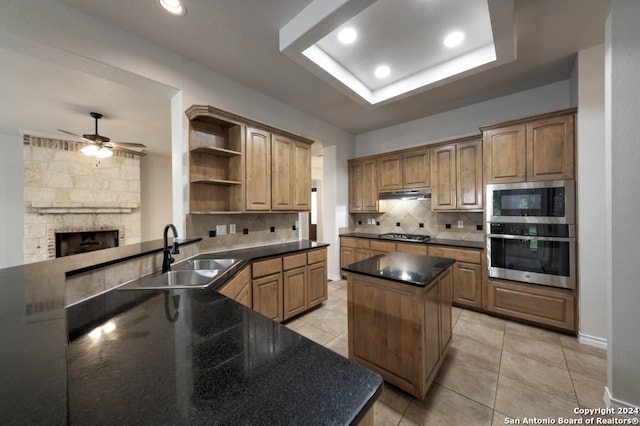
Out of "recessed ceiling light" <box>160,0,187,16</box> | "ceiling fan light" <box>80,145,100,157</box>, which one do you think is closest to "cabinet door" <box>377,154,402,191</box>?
"recessed ceiling light" <box>160,0,187,16</box>

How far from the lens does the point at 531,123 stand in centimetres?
260

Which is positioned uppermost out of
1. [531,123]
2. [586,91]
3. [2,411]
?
[586,91]

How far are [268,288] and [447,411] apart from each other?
70.4 inches

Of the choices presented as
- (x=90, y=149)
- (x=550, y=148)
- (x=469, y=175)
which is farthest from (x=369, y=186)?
(x=90, y=149)

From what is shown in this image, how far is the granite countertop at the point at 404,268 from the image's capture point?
1.60m

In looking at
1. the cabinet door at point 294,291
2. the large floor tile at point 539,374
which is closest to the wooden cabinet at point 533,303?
the large floor tile at point 539,374

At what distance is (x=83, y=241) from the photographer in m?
4.57

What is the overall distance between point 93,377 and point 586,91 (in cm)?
399

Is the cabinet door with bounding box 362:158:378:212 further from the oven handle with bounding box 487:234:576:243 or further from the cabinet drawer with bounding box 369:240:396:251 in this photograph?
the oven handle with bounding box 487:234:576:243

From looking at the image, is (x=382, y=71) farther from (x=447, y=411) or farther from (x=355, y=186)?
(x=447, y=411)

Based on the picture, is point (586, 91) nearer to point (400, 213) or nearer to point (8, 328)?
point (400, 213)

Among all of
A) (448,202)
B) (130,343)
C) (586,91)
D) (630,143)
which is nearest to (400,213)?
(448,202)

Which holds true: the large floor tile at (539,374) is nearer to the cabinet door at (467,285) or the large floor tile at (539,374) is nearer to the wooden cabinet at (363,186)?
the cabinet door at (467,285)

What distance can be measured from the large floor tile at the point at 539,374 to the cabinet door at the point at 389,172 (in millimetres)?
2584
